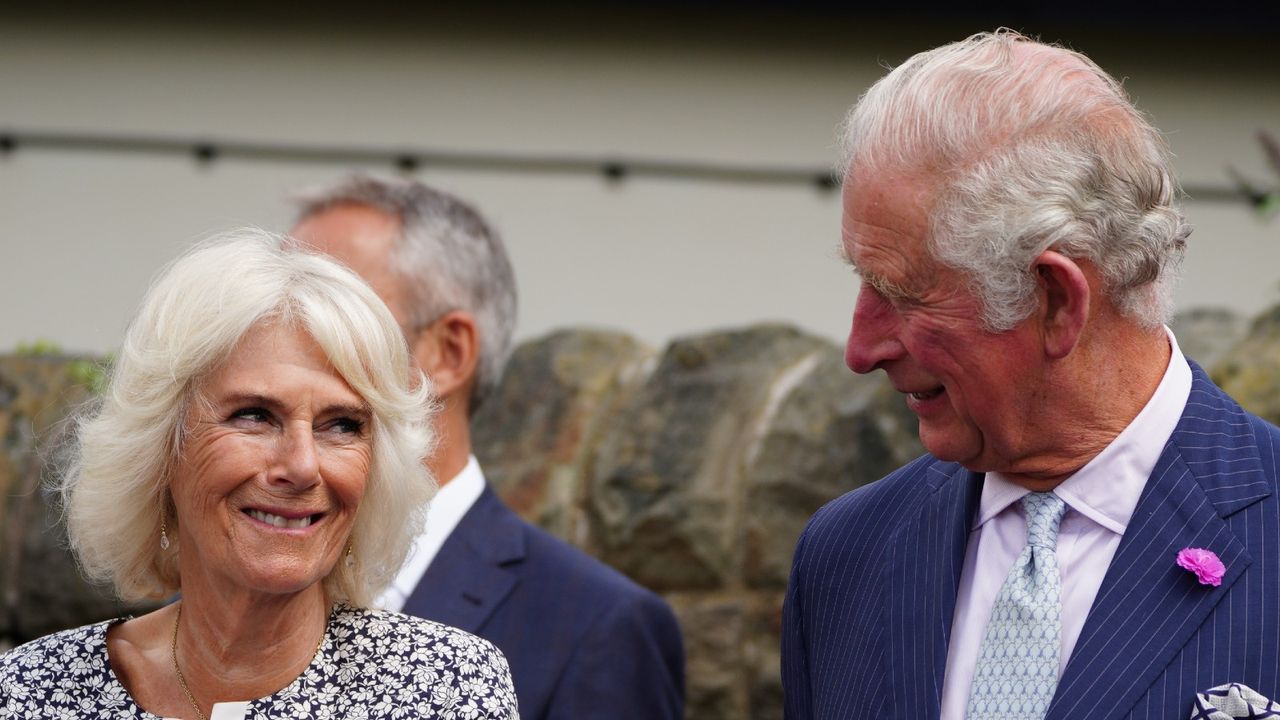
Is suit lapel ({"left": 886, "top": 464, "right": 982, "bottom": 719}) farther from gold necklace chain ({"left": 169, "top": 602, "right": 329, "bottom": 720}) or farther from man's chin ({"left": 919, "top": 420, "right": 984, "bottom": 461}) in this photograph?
gold necklace chain ({"left": 169, "top": 602, "right": 329, "bottom": 720})

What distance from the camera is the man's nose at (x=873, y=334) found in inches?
98.7

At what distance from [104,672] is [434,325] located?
4.16ft

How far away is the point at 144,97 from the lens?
6551 millimetres

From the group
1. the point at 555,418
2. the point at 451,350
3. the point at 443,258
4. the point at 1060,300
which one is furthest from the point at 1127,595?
the point at 555,418

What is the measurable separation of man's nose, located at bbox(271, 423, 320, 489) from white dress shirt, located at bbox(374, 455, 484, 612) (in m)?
0.76

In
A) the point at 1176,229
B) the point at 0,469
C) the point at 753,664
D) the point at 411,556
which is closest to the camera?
the point at 1176,229

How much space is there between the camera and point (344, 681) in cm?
262

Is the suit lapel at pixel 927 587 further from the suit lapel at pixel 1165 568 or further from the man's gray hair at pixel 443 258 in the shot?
the man's gray hair at pixel 443 258

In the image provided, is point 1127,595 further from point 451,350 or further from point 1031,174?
point 451,350

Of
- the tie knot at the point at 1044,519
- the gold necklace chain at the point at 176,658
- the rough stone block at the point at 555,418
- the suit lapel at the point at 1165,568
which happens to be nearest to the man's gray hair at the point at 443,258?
the gold necklace chain at the point at 176,658

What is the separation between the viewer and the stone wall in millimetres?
4613

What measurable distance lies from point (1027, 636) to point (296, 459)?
1.17 meters

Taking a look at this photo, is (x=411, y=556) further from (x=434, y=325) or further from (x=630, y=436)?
(x=630, y=436)

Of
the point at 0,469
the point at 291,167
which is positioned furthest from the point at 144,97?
the point at 0,469
